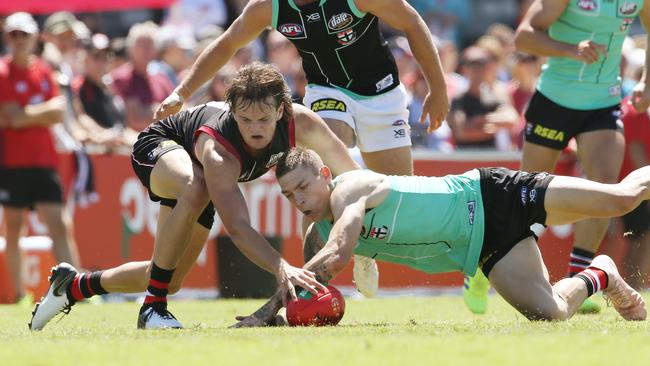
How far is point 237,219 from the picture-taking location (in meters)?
6.77

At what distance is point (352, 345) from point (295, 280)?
891mm

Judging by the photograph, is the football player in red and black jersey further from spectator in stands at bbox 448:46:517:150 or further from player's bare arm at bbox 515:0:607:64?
spectator in stands at bbox 448:46:517:150

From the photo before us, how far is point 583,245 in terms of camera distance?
9055 millimetres

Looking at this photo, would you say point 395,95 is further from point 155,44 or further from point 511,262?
point 155,44

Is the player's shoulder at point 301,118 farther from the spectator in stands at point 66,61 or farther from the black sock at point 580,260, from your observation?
the spectator in stands at point 66,61

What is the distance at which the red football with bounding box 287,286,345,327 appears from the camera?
667cm

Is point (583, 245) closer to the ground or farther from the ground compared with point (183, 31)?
closer to the ground

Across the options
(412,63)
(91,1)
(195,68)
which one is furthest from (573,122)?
(91,1)

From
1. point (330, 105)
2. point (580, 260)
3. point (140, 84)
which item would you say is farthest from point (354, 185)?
point (140, 84)

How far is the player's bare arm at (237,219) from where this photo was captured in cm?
655

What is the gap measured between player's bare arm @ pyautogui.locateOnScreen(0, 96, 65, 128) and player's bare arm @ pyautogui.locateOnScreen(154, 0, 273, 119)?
12.4ft

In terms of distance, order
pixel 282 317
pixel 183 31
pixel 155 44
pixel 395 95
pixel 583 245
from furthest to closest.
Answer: pixel 183 31 < pixel 155 44 < pixel 583 245 < pixel 395 95 < pixel 282 317

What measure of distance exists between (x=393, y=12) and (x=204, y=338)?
110 inches

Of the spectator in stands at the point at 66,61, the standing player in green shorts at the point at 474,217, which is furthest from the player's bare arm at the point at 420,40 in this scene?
the spectator in stands at the point at 66,61
